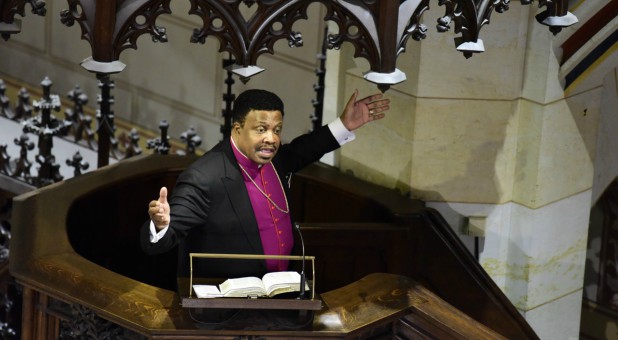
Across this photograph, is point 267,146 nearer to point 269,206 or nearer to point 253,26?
point 269,206

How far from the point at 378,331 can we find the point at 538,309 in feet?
5.58

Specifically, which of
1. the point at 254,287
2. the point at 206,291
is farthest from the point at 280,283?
the point at 206,291

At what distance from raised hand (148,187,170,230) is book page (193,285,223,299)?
0.26m

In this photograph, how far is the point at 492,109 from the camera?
6.84 metres

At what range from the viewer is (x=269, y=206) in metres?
6.02

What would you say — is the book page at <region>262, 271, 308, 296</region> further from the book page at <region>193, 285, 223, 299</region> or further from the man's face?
the man's face

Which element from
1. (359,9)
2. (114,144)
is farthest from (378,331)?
(114,144)

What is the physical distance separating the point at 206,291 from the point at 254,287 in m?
0.17

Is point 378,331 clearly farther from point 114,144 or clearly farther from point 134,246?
point 114,144

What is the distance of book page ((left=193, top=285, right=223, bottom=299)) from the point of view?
17.7 feet

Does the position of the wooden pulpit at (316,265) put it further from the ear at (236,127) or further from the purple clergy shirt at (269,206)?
the ear at (236,127)

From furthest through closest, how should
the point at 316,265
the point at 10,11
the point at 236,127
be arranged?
1. the point at 316,265
2. the point at 236,127
3. the point at 10,11

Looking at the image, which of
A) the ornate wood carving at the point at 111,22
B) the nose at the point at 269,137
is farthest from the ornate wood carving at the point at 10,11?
the nose at the point at 269,137

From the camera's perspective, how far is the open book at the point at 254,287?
5430mm
